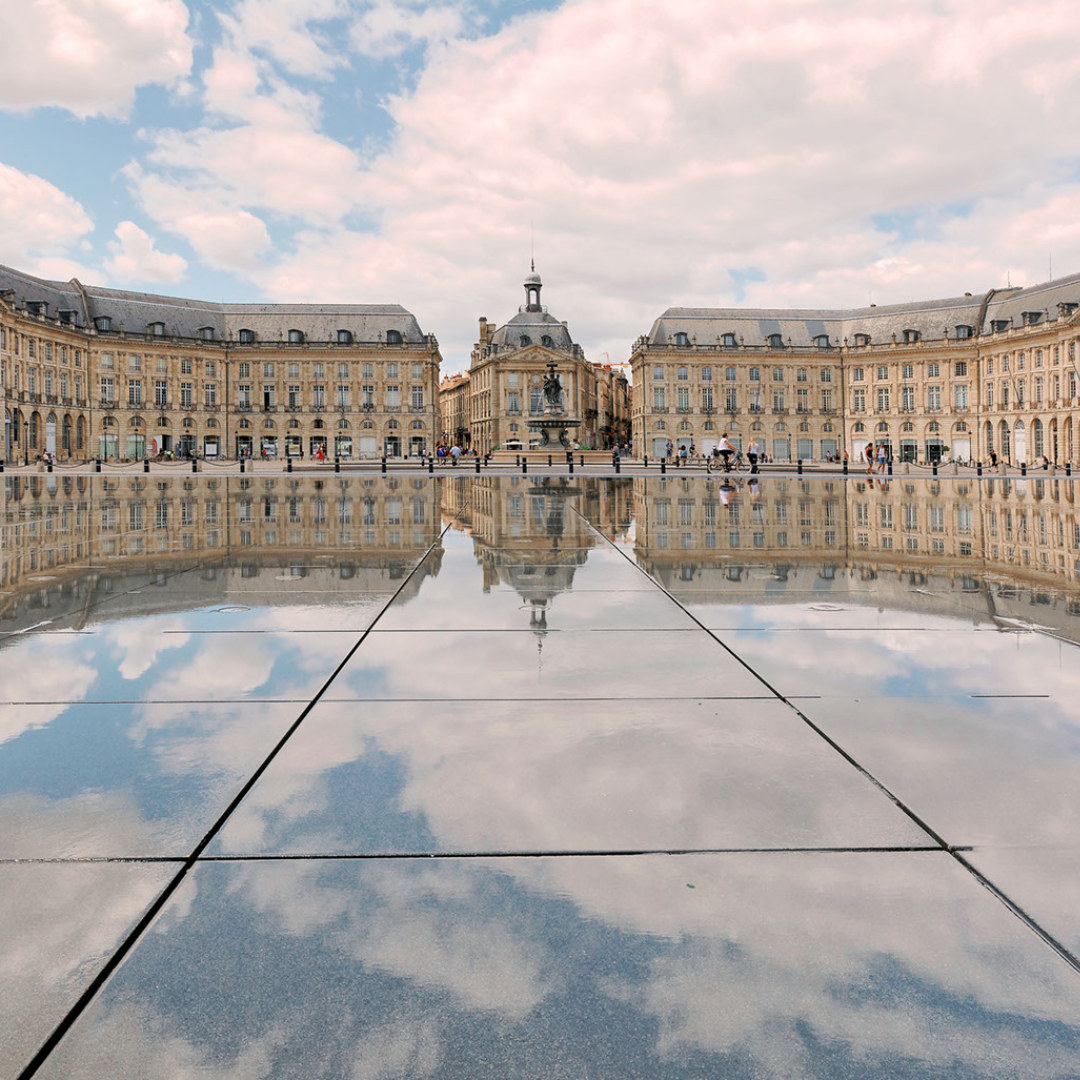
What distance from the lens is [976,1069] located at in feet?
5.98

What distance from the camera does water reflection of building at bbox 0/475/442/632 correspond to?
7762 millimetres

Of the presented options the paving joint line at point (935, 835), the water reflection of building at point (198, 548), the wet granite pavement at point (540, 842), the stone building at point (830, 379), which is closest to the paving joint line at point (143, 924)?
the wet granite pavement at point (540, 842)

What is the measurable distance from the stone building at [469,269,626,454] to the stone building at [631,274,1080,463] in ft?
27.4

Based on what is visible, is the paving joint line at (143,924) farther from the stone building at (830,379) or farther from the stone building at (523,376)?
the stone building at (523,376)

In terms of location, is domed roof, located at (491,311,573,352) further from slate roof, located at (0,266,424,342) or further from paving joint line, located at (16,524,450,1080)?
paving joint line, located at (16,524,450,1080)

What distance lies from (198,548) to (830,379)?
9213cm

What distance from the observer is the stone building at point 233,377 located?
81.0 metres

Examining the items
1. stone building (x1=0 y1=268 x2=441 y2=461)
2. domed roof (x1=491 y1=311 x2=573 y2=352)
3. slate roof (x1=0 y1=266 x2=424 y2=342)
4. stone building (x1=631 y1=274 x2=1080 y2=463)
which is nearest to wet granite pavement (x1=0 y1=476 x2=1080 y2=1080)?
stone building (x1=0 y1=268 x2=441 y2=461)

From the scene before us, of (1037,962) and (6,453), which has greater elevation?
(6,453)

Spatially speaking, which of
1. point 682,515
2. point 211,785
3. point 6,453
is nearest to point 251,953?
point 211,785

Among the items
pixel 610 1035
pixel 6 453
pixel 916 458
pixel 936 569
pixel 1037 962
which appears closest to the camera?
pixel 610 1035

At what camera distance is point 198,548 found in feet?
36.3

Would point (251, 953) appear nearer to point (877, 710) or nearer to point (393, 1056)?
point (393, 1056)

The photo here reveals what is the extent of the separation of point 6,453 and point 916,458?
81.9 m
